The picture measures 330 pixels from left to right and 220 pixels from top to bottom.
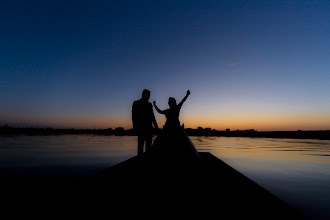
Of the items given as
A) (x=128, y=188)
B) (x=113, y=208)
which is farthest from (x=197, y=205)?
(x=128, y=188)

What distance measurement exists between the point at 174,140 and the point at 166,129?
0.45 metres

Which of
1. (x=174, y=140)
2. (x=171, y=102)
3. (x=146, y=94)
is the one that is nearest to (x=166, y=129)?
(x=174, y=140)

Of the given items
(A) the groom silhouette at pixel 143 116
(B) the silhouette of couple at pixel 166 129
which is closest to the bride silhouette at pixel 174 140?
(B) the silhouette of couple at pixel 166 129

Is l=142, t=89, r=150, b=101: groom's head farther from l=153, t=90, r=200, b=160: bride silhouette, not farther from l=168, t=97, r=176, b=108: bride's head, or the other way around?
l=168, t=97, r=176, b=108: bride's head

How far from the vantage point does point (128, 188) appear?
3.31 m

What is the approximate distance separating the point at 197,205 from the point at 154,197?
2.14ft

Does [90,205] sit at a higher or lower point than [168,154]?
lower

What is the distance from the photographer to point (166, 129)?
4246mm

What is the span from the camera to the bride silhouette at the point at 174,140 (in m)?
3.62

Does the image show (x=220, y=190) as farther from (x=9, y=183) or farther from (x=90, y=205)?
(x=9, y=183)

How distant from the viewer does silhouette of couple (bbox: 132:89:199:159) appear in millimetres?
3689

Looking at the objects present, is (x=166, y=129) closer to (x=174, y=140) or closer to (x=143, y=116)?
(x=174, y=140)

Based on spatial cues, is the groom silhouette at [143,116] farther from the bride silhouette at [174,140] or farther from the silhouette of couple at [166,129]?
the bride silhouette at [174,140]

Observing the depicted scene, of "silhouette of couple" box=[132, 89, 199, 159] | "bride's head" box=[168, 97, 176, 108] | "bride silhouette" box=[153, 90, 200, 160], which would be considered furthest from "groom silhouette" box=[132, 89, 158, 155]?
"bride's head" box=[168, 97, 176, 108]
